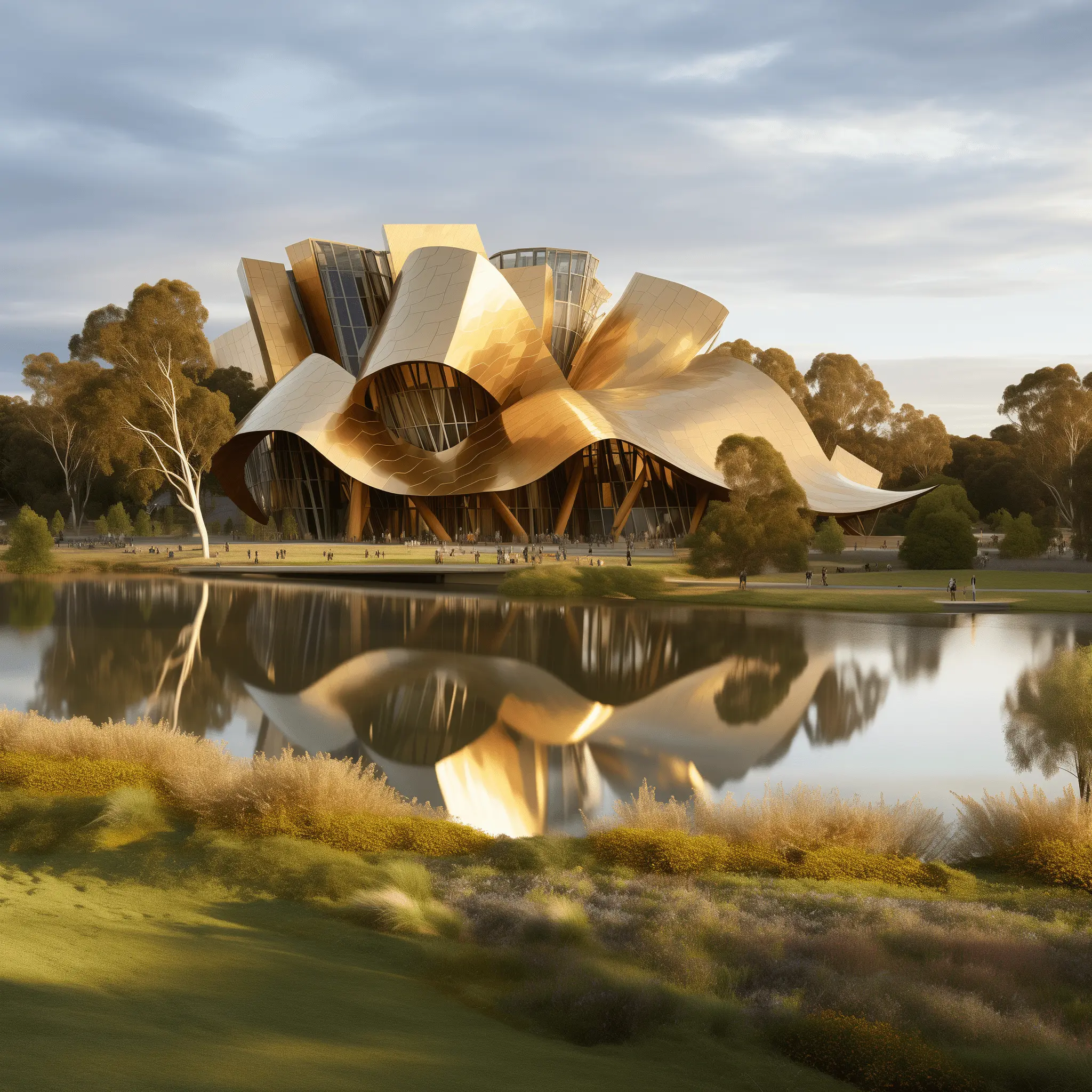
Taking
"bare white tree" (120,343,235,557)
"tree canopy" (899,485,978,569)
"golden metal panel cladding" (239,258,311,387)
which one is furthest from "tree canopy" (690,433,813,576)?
"golden metal panel cladding" (239,258,311,387)

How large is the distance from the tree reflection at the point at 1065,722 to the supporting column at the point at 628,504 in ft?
162

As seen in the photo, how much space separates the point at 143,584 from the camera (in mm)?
38531

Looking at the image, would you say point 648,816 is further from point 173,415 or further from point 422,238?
point 422,238

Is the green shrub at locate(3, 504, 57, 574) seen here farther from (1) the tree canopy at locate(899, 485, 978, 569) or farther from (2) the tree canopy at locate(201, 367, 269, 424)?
(1) the tree canopy at locate(899, 485, 978, 569)

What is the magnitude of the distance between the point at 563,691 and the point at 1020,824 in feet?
30.1

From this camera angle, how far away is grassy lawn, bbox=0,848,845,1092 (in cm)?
427

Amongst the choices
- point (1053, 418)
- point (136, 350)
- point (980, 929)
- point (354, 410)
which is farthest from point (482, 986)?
point (1053, 418)

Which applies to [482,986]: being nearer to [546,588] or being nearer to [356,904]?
[356,904]

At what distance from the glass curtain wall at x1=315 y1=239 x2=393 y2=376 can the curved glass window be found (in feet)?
8.55

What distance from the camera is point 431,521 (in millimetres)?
61688

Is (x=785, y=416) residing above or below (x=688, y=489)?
above

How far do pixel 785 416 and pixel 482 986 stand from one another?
58.7 m

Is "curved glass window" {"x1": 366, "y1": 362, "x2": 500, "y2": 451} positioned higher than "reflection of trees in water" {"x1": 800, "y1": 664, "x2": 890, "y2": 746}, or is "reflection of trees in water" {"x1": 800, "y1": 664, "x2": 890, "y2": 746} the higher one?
"curved glass window" {"x1": 366, "y1": 362, "x2": 500, "y2": 451}

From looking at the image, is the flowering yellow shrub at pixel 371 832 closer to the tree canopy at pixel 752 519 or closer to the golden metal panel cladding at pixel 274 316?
the tree canopy at pixel 752 519
